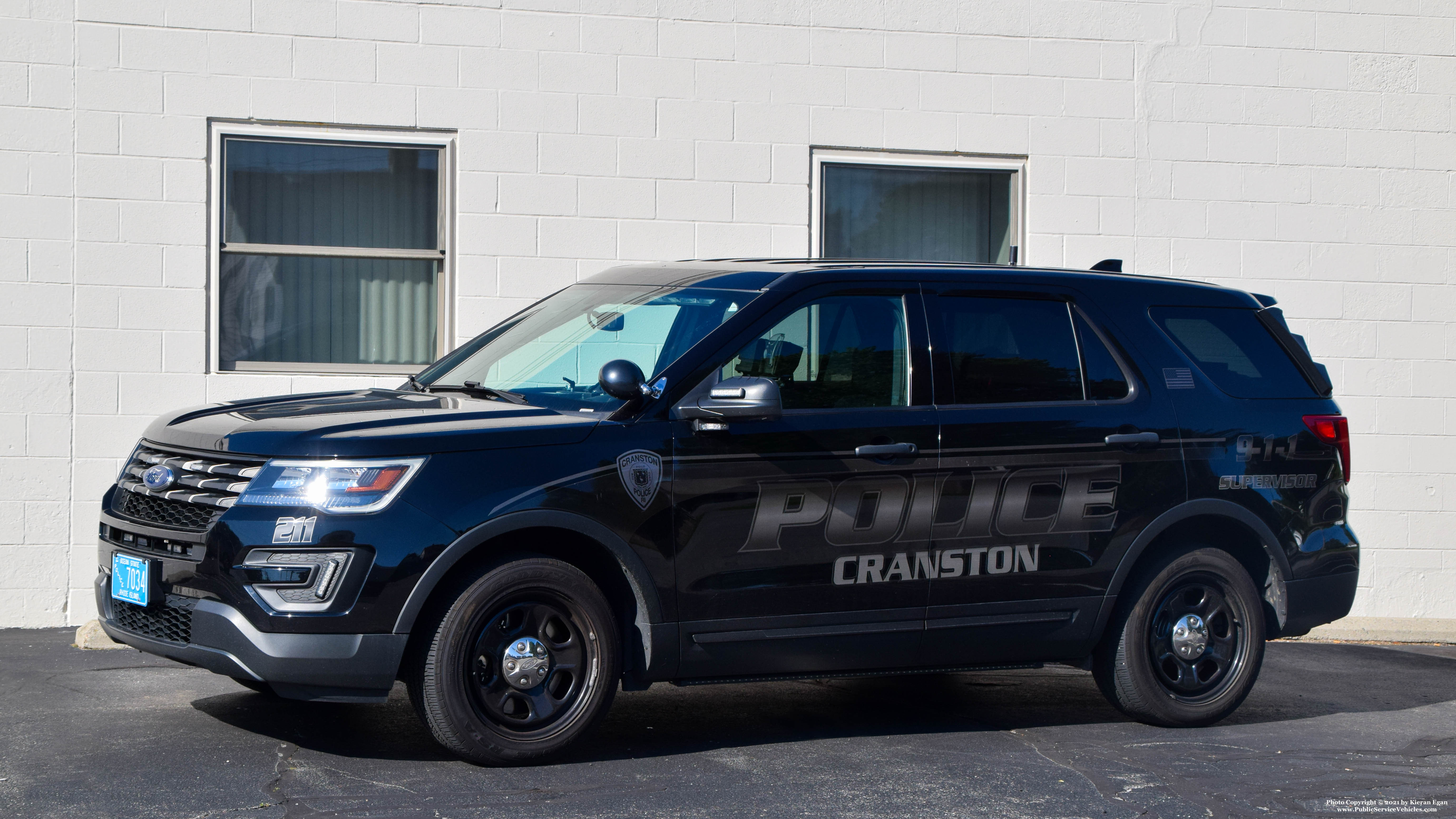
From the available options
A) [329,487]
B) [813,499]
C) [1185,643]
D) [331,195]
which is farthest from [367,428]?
[331,195]

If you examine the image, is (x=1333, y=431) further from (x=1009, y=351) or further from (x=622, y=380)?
(x=622, y=380)

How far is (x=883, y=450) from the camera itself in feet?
18.9

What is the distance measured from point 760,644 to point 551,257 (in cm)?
413

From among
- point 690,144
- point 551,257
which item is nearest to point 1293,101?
point 690,144

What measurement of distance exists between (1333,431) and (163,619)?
4.93 m

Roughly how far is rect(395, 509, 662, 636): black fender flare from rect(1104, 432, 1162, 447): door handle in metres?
2.02

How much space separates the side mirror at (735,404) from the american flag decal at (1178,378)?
189 cm

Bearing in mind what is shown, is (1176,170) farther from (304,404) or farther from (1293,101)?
(304,404)

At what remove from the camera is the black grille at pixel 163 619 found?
516 centimetres

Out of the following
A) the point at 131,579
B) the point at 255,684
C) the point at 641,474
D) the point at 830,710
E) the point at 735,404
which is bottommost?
the point at 830,710

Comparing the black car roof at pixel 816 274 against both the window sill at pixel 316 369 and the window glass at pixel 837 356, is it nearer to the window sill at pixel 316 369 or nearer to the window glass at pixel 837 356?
the window glass at pixel 837 356

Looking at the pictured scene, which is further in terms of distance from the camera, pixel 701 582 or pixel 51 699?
pixel 51 699

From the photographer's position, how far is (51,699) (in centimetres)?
655

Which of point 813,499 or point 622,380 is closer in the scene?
point 622,380
